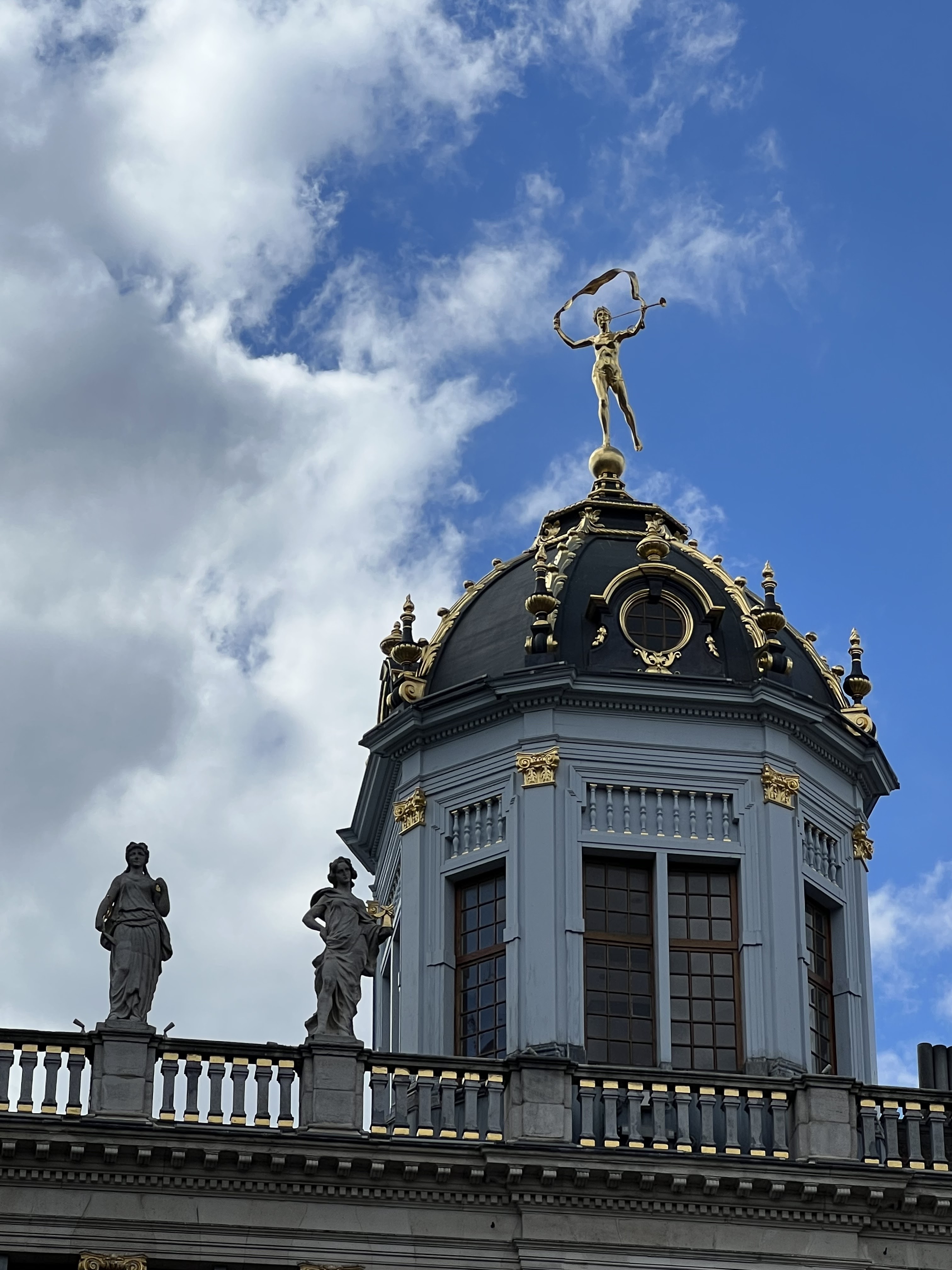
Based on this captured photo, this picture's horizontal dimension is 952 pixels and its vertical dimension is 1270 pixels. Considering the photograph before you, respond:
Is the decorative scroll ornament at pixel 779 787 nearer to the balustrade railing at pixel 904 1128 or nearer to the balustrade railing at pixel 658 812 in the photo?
the balustrade railing at pixel 658 812

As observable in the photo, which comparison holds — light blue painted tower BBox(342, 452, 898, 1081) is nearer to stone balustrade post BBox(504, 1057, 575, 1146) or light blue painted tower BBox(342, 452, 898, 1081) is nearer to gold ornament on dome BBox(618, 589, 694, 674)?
gold ornament on dome BBox(618, 589, 694, 674)

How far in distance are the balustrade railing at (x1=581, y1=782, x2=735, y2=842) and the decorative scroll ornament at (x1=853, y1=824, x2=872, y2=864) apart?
238cm

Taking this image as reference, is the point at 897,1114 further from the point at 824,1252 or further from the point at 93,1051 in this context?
the point at 93,1051

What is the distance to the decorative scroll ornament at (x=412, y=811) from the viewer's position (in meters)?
39.8

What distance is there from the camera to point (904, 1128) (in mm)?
35469

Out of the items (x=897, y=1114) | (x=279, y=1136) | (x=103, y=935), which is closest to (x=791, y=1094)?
(x=897, y=1114)

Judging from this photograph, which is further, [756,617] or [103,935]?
[756,617]

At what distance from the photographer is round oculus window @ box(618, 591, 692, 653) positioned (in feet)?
132

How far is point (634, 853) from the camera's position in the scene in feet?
127

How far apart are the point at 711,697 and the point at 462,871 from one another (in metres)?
4.00

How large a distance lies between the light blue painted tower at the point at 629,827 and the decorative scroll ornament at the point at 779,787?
3cm

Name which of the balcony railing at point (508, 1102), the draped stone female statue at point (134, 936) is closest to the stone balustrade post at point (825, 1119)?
the balcony railing at point (508, 1102)

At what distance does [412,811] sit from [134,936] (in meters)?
6.01

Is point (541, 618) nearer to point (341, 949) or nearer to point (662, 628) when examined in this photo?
point (662, 628)
